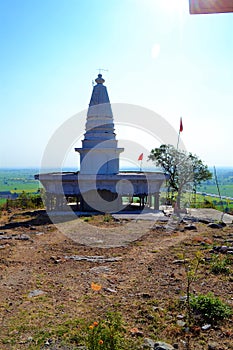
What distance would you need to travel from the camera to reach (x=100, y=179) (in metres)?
20.4

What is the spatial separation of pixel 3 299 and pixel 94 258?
11.6 ft

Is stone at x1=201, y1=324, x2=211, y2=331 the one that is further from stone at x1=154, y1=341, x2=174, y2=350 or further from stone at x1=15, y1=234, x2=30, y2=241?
stone at x1=15, y1=234, x2=30, y2=241

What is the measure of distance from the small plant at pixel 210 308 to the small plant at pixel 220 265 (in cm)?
189

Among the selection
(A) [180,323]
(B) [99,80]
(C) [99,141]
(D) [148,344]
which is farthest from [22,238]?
(B) [99,80]

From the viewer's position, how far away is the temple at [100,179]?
20.5m

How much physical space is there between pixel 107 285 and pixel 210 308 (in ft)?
8.09

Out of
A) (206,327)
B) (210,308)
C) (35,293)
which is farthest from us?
(35,293)

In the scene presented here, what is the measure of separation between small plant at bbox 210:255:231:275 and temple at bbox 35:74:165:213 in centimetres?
1230

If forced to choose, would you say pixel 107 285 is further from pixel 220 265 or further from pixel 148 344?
pixel 220 265

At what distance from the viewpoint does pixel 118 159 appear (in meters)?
22.6

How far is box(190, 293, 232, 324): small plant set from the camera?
17.5ft

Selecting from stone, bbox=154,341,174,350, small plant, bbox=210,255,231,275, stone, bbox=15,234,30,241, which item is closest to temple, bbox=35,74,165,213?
stone, bbox=15,234,30,241

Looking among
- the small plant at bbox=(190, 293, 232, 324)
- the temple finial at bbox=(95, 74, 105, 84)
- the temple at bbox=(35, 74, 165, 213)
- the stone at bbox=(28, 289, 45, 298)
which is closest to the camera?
the small plant at bbox=(190, 293, 232, 324)

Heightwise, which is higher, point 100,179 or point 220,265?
point 100,179
